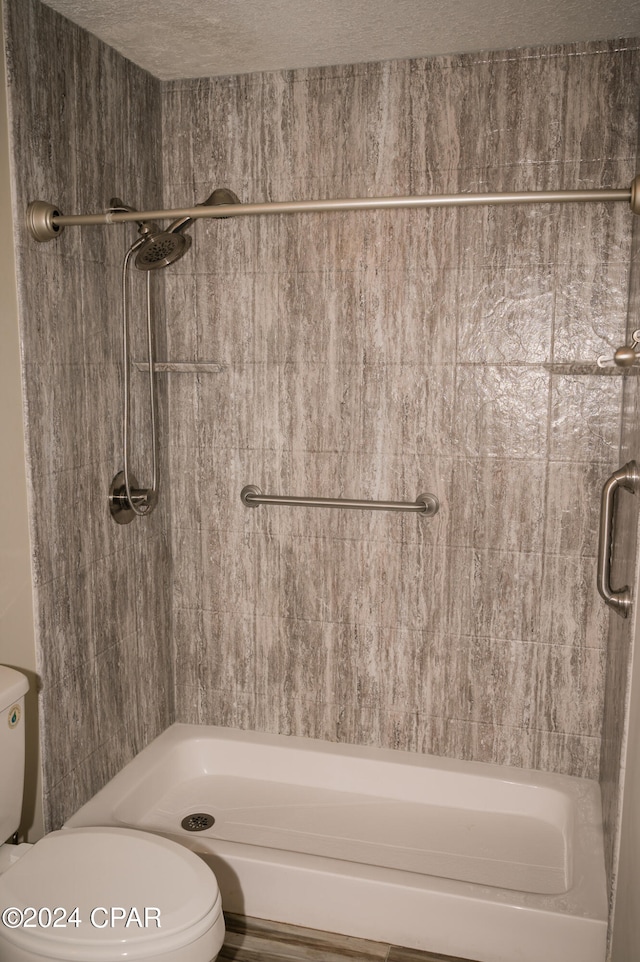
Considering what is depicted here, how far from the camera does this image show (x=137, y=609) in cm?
249

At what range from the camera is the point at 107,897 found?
1.55 metres

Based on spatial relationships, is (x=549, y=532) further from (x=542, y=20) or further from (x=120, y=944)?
(x=120, y=944)

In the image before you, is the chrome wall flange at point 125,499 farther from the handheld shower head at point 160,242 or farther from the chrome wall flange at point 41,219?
the chrome wall flange at point 41,219

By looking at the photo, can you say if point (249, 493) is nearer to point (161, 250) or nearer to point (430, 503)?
point (430, 503)

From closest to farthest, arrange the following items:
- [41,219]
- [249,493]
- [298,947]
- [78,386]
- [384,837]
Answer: [41,219] < [298,947] < [78,386] < [384,837] < [249,493]

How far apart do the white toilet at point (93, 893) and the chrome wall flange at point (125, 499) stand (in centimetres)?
63

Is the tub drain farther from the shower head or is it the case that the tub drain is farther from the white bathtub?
the shower head

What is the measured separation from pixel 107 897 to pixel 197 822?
87 centimetres

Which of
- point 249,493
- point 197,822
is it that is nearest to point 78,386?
point 249,493

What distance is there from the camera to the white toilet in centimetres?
145

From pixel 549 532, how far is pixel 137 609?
1.31m

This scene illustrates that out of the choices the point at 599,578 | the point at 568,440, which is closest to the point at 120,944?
the point at 599,578

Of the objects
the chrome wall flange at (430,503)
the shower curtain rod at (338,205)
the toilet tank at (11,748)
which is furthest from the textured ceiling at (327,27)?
the toilet tank at (11,748)

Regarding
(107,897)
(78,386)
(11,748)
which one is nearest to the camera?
(107,897)
